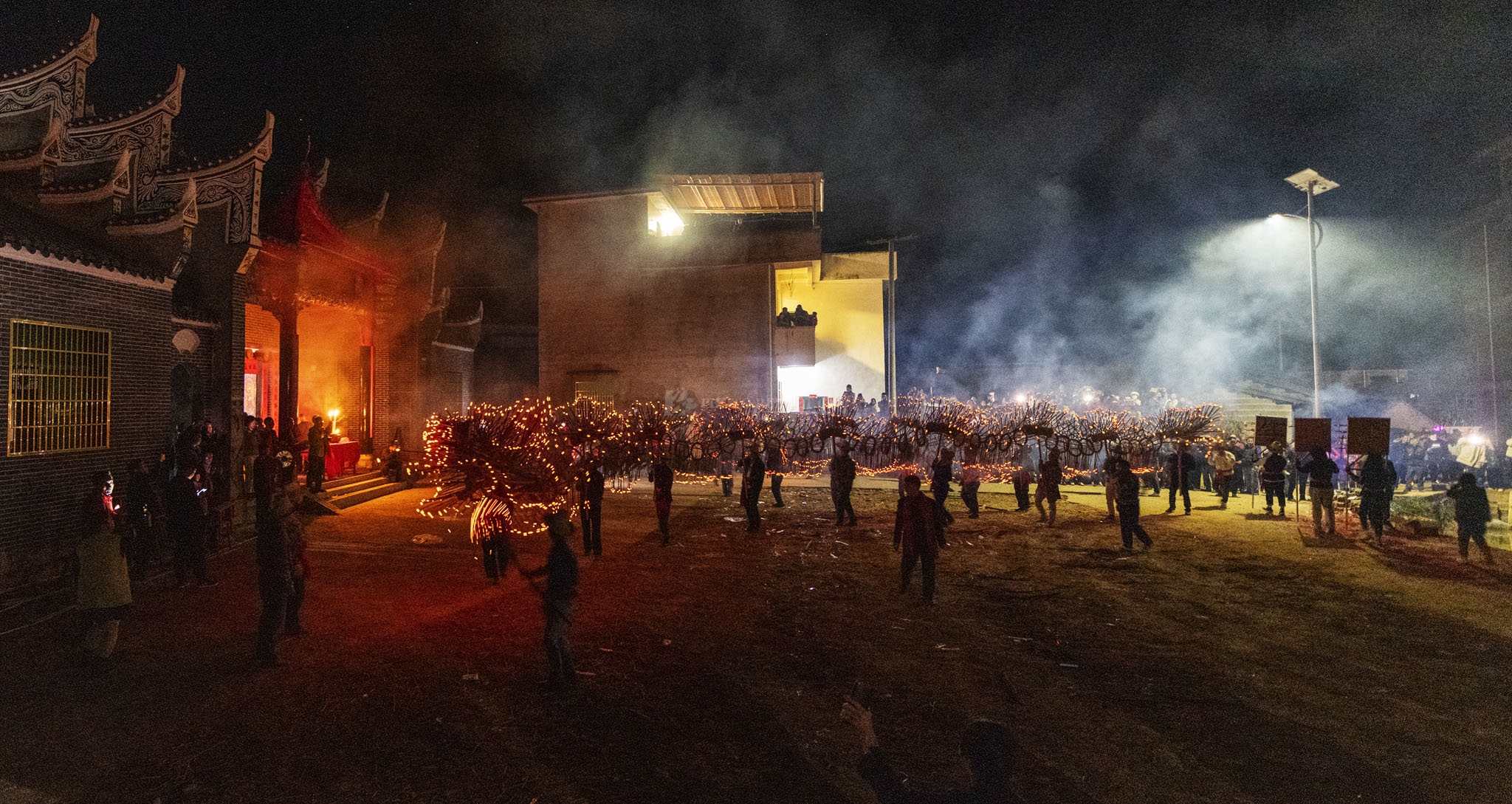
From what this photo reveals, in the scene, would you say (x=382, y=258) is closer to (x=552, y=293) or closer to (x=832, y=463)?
(x=552, y=293)

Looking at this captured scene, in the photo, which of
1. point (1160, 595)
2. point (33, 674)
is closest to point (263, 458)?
point (33, 674)

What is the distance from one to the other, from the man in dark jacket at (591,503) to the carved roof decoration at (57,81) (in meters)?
10.7

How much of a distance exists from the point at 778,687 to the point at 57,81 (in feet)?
49.7

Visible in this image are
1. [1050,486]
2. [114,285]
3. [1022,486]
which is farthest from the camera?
[1022,486]

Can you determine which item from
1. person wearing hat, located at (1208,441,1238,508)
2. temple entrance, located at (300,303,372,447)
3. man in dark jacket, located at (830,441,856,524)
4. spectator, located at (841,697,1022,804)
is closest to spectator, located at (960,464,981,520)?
man in dark jacket, located at (830,441,856,524)

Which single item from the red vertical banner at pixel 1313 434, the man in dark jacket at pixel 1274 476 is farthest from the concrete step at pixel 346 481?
the man in dark jacket at pixel 1274 476

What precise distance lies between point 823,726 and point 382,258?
1843 cm

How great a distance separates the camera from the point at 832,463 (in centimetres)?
1288

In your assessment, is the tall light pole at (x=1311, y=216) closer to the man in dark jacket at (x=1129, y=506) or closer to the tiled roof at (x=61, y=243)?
the man in dark jacket at (x=1129, y=506)

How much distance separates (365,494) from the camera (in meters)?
15.3

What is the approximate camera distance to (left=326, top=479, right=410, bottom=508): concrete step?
14.3 m

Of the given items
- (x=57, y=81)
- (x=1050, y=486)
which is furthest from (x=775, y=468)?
(x=57, y=81)

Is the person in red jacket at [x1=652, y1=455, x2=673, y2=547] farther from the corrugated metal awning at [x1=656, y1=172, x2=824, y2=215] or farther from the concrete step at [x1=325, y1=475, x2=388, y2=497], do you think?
the corrugated metal awning at [x1=656, y1=172, x2=824, y2=215]

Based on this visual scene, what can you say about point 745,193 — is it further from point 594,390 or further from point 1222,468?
point 1222,468
